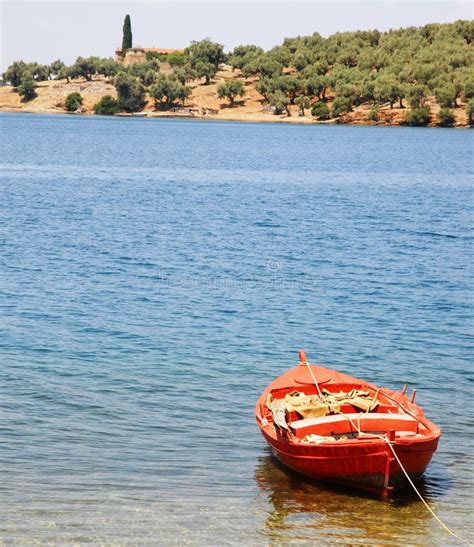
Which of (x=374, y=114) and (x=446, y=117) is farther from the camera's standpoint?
(x=374, y=114)

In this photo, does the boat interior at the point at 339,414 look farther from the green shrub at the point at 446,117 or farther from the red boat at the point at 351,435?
the green shrub at the point at 446,117

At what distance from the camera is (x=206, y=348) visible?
26609 mm

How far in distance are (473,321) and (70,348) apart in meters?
13.7

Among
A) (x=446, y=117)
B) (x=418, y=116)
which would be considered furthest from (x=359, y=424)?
(x=418, y=116)

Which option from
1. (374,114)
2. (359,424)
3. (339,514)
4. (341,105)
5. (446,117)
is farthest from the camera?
(341,105)

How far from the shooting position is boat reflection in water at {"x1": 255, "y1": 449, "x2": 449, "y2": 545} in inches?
591

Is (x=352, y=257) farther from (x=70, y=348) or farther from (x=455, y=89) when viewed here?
(x=455, y=89)

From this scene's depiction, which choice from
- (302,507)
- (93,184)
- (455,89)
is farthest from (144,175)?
(455,89)

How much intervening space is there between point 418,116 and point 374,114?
10604 millimetres

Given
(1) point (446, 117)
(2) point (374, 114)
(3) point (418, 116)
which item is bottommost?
(1) point (446, 117)

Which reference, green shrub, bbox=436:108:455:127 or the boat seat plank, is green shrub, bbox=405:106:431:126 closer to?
green shrub, bbox=436:108:455:127

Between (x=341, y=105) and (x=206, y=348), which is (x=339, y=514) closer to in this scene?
(x=206, y=348)

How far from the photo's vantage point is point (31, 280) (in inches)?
1398

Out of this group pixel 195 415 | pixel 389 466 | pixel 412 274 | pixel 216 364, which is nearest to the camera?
pixel 389 466
